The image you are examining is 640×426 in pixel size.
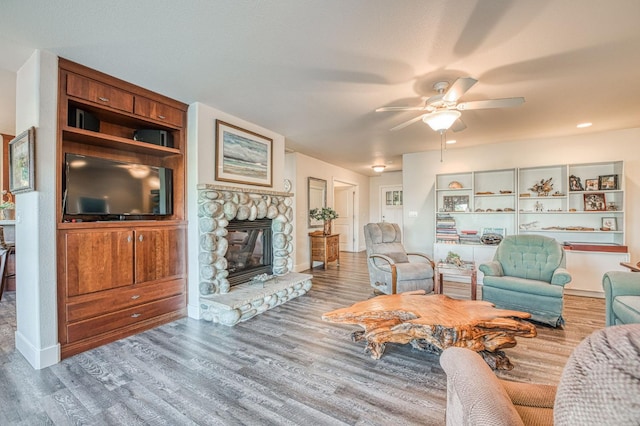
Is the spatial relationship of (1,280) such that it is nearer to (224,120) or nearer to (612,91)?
(224,120)

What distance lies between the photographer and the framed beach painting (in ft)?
11.4

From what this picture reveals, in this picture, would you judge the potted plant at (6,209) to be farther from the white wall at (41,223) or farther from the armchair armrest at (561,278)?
the armchair armrest at (561,278)

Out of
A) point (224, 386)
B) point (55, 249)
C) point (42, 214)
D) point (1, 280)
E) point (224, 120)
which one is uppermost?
point (224, 120)

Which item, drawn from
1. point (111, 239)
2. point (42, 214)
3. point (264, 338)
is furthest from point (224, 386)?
point (42, 214)

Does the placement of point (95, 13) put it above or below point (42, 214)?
above

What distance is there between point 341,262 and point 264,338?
418 centimetres

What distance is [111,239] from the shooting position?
2633mm

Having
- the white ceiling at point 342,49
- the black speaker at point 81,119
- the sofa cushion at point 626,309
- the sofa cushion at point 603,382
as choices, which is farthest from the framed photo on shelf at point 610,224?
the black speaker at point 81,119

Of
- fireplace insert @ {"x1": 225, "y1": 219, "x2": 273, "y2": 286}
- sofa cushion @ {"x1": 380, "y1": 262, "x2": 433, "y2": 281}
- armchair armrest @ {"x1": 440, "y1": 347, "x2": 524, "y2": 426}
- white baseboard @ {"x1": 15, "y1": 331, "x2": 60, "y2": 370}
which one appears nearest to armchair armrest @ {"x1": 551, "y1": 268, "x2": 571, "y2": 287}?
sofa cushion @ {"x1": 380, "y1": 262, "x2": 433, "y2": 281}

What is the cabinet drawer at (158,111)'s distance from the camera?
9.31 feet

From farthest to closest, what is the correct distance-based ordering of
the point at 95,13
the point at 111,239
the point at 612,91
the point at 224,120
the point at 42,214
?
the point at 224,120 → the point at 612,91 → the point at 111,239 → the point at 42,214 → the point at 95,13

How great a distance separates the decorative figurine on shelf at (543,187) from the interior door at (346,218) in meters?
4.59

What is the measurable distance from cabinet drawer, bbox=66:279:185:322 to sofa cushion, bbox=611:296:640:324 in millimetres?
4087

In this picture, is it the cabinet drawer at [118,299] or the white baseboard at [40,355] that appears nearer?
the white baseboard at [40,355]
